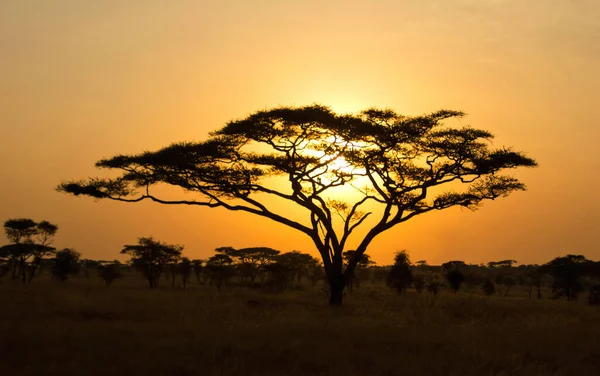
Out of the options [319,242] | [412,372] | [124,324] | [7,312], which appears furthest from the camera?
[319,242]

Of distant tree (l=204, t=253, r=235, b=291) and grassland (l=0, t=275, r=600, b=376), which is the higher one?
distant tree (l=204, t=253, r=235, b=291)

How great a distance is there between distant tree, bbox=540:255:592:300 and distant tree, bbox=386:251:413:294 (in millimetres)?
14080

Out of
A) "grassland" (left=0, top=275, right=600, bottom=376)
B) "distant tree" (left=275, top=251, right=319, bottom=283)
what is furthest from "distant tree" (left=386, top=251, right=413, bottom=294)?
"grassland" (left=0, top=275, right=600, bottom=376)

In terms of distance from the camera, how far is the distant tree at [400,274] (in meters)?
47.4

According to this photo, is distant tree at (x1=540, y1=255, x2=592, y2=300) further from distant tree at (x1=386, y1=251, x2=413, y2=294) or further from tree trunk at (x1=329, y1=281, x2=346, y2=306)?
tree trunk at (x1=329, y1=281, x2=346, y2=306)

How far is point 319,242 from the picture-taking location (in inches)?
961

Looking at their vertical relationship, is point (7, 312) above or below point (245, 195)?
below

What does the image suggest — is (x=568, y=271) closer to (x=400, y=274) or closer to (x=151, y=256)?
(x=400, y=274)

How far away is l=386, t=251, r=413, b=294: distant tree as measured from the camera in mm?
47438

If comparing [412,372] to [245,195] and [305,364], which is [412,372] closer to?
[305,364]

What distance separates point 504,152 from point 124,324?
703 inches

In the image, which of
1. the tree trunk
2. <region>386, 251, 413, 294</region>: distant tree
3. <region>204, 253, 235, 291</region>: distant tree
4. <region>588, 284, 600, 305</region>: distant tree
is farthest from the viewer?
<region>204, 253, 235, 291</region>: distant tree

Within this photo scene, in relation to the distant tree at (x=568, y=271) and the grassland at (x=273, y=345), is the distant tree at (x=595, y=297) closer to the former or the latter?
the distant tree at (x=568, y=271)

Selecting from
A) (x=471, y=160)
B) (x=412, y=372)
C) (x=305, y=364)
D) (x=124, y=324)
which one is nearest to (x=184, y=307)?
Result: (x=124, y=324)
